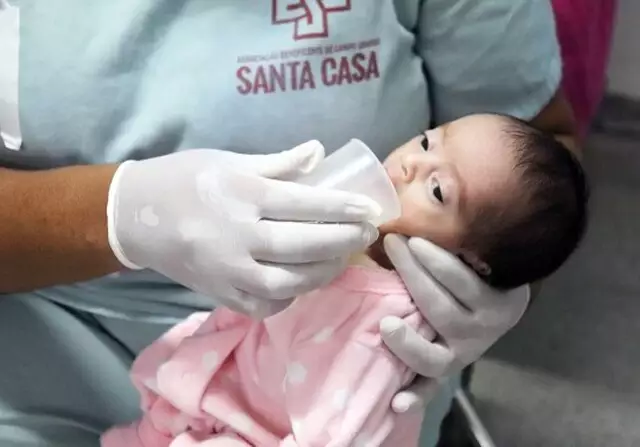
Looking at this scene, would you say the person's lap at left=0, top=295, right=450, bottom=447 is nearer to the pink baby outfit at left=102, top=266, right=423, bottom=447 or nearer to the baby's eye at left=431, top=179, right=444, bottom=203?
the pink baby outfit at left=102, top=266, right=423, bottom=447

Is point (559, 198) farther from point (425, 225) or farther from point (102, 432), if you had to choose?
point (102, 432)

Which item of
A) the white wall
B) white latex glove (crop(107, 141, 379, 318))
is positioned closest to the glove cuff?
white latex glove (crop(107, 141, 379, 318))

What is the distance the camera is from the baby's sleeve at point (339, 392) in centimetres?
79

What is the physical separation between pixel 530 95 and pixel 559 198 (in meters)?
0.19

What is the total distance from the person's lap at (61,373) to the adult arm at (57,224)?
0.50 ft

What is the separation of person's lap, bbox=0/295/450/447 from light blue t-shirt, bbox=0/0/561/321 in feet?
0.61

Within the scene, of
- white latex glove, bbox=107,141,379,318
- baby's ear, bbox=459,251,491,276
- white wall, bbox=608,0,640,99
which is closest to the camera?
white latex glove, bbox=107,141,379,318

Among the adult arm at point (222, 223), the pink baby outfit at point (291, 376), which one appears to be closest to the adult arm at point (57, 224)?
the adult arm at point (222, 223)

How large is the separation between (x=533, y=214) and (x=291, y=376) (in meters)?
0.26

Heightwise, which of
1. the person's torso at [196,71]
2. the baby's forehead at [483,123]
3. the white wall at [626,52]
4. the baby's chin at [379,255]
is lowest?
the white wall at [626,52]

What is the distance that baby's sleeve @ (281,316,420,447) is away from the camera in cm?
79

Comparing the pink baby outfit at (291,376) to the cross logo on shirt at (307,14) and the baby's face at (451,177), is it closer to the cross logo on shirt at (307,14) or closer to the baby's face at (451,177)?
the baby's face at (451,177)

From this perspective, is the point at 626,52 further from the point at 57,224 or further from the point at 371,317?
the point at 57,224

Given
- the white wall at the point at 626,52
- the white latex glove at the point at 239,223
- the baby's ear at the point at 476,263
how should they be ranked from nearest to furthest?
the white latex glove at the point at 239,223 → the baby's ear at the point at 476,263 → the white wall at the point at 626,52
